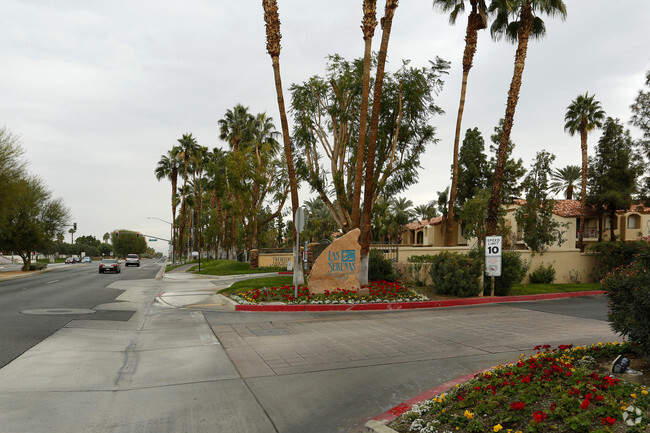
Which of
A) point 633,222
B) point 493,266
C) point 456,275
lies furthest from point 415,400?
point 633,222

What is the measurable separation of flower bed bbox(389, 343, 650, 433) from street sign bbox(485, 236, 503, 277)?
10502 mm

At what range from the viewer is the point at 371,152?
16875 mm

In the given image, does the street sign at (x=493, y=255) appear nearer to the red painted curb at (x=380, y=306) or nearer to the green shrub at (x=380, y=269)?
the red painted curb at (x=380, y=306)

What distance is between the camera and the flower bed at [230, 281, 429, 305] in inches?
584

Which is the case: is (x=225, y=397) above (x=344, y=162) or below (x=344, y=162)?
below

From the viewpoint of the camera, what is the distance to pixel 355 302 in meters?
14.7

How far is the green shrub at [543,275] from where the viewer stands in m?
23.2

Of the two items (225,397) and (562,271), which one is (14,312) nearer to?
(225,397)

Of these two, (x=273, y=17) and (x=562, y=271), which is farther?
(x=562, y=271)

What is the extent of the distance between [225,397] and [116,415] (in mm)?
1288

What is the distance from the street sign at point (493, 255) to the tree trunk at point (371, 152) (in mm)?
4273

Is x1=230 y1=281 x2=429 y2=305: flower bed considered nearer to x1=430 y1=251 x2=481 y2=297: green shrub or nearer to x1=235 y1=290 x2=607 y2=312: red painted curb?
x1=235 y1=290 x2=607 y2=312: red painted curb

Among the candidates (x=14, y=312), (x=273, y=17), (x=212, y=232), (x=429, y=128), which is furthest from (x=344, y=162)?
(x=212, y=232)

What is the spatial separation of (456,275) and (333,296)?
4.46 metres
